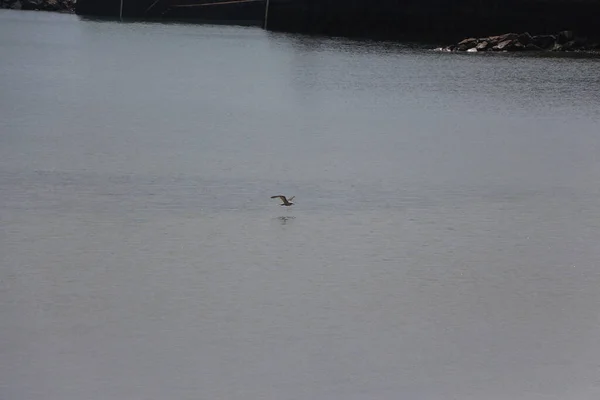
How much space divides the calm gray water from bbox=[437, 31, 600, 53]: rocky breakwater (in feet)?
52.0

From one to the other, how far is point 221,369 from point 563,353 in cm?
201

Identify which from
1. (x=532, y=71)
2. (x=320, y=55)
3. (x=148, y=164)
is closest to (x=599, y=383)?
(x=148, y=164)

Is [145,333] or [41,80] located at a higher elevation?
[145,333]

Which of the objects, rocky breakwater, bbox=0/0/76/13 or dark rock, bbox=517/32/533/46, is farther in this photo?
rocky breakwater, bbox=0/0/76/13

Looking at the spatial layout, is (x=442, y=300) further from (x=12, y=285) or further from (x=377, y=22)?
(x=377, y=22)

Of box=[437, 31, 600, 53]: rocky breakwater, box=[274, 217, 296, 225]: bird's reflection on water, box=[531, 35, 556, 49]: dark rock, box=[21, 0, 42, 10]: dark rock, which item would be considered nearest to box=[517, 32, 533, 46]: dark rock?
box=[437, 31, 600, 53]: rocky breakwater

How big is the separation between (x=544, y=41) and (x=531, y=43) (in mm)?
384

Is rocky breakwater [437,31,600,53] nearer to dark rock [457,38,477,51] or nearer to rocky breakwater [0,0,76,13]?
dark rock [457,38,477,51]

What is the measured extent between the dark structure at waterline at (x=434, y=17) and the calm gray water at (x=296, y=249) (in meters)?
16.9

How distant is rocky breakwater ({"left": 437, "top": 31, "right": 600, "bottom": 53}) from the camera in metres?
39.2

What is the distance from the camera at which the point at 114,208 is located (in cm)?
1232

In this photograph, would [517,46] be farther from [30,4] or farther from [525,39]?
[30,4]

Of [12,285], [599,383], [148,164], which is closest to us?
[599,383]

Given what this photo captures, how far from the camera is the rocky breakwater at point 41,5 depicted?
73.1m
